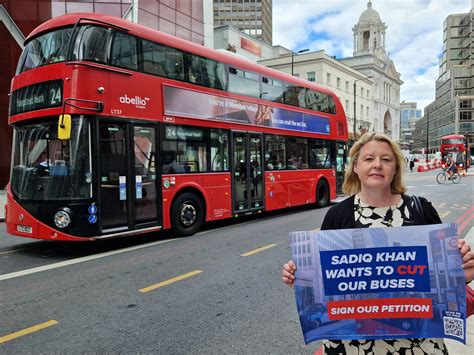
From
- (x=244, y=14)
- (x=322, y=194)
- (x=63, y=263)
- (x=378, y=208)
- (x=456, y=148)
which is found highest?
(x=244, y=14)

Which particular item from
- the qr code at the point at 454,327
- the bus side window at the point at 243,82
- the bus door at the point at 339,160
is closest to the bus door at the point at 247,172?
the bus side window at the point at 243,82

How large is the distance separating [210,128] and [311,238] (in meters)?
7.91

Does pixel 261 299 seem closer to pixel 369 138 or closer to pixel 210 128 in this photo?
pixel 369 138

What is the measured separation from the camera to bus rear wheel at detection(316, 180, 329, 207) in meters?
14.2

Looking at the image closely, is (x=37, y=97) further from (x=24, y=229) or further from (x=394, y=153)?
(x=394, y=153)

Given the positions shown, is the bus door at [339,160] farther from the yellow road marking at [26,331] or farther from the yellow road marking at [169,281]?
the yellow road marking at [26,331]

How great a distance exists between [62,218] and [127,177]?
141cm

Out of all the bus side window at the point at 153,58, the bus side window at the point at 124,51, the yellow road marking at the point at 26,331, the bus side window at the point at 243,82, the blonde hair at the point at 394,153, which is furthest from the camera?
the bus side window at the point at 243,82

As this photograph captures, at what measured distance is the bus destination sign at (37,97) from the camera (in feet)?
23.1

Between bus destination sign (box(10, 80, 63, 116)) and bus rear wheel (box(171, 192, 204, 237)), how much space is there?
320cm

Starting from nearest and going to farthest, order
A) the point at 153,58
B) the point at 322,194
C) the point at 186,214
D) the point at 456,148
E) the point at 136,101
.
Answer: the point at 136,101
the point at 153,58
the point at 186,214
the point at 322,194
the point at 456,148

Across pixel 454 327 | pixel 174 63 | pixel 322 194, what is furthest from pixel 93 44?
pixel 322 194

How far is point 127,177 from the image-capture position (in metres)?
7.62

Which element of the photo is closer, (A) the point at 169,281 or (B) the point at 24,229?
(A) the point at 169,281
